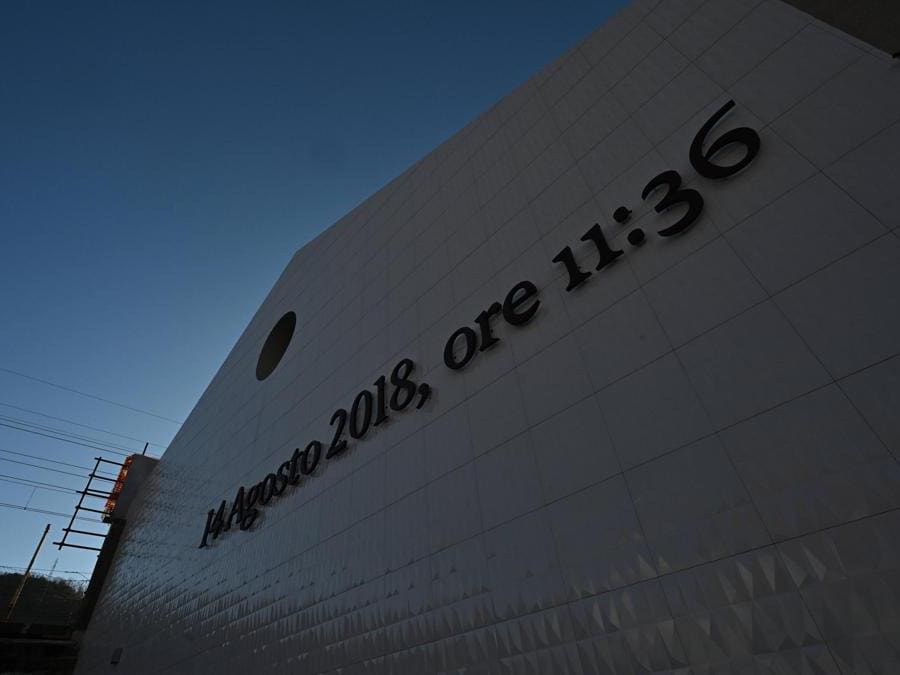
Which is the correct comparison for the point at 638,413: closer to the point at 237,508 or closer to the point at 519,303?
the point at 519,303

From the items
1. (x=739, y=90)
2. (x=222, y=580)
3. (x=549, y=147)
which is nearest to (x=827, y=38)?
(x=739, y=90)

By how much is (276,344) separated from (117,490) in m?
13.6

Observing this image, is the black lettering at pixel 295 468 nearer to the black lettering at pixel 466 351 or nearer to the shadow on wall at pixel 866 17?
the black lettering at pixel 466 351

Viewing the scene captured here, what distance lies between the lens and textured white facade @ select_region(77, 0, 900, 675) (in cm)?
296

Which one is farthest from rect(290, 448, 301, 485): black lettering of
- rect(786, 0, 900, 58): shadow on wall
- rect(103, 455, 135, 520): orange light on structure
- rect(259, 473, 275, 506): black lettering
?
rect(103, 455, 135, 520): orange light on structure

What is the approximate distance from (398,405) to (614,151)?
486 cm

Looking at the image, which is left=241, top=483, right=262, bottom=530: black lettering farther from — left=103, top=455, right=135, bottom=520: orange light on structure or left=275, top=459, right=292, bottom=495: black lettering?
left=103, top=455, right=135, bottom=520: orange light on structure

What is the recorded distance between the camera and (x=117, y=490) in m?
20.8

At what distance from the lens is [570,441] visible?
4.53 m

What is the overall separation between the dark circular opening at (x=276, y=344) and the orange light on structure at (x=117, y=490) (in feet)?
41.4

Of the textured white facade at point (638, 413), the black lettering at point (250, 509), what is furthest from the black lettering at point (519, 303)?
the black lettering at point (250, 509)

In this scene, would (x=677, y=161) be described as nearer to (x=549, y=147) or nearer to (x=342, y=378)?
(x=549, y=147)

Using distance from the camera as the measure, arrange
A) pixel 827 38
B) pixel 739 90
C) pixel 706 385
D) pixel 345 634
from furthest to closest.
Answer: pixel 345 634, pixel 739 90, pixel 827 38, pixel 706 385

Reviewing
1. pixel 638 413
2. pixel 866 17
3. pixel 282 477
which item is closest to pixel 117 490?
pixel 282 477
